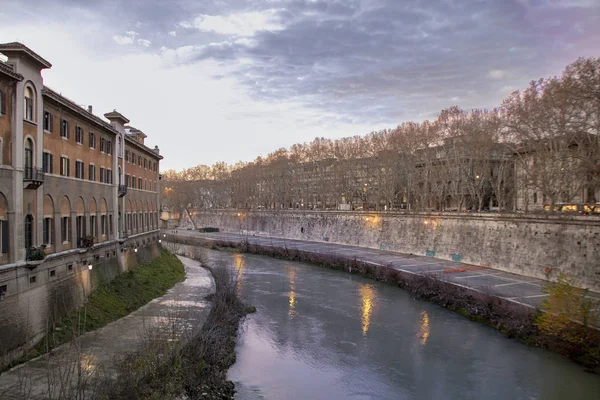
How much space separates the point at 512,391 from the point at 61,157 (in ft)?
65.7

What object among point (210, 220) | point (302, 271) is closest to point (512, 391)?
point (302, 271)

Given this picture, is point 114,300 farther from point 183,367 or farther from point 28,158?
point 183,367

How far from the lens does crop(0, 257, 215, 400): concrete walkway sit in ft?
31.9

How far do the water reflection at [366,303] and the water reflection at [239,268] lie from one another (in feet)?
25.5

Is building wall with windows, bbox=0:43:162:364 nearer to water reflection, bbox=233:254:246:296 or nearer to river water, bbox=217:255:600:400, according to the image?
water reflection, bbox=233:254:246:296

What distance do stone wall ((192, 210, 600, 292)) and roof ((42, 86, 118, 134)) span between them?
88.5 feet

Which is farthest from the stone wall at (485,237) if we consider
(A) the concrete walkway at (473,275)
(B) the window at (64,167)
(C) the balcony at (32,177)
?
(B) the window at (64,167)

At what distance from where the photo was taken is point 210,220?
84.3 m

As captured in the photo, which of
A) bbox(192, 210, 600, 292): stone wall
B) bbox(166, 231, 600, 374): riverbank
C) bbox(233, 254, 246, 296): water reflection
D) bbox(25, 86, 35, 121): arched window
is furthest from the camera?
bbox(233, 254, 246, 296): water reflection

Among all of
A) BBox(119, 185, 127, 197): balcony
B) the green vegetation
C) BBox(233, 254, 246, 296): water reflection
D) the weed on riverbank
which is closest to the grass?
the green vegetation

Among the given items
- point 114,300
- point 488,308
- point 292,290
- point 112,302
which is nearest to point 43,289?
point 112,302

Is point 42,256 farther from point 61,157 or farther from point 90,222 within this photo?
point 90,222

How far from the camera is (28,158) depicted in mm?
15922

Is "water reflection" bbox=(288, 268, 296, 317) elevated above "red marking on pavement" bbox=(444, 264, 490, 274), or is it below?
below
